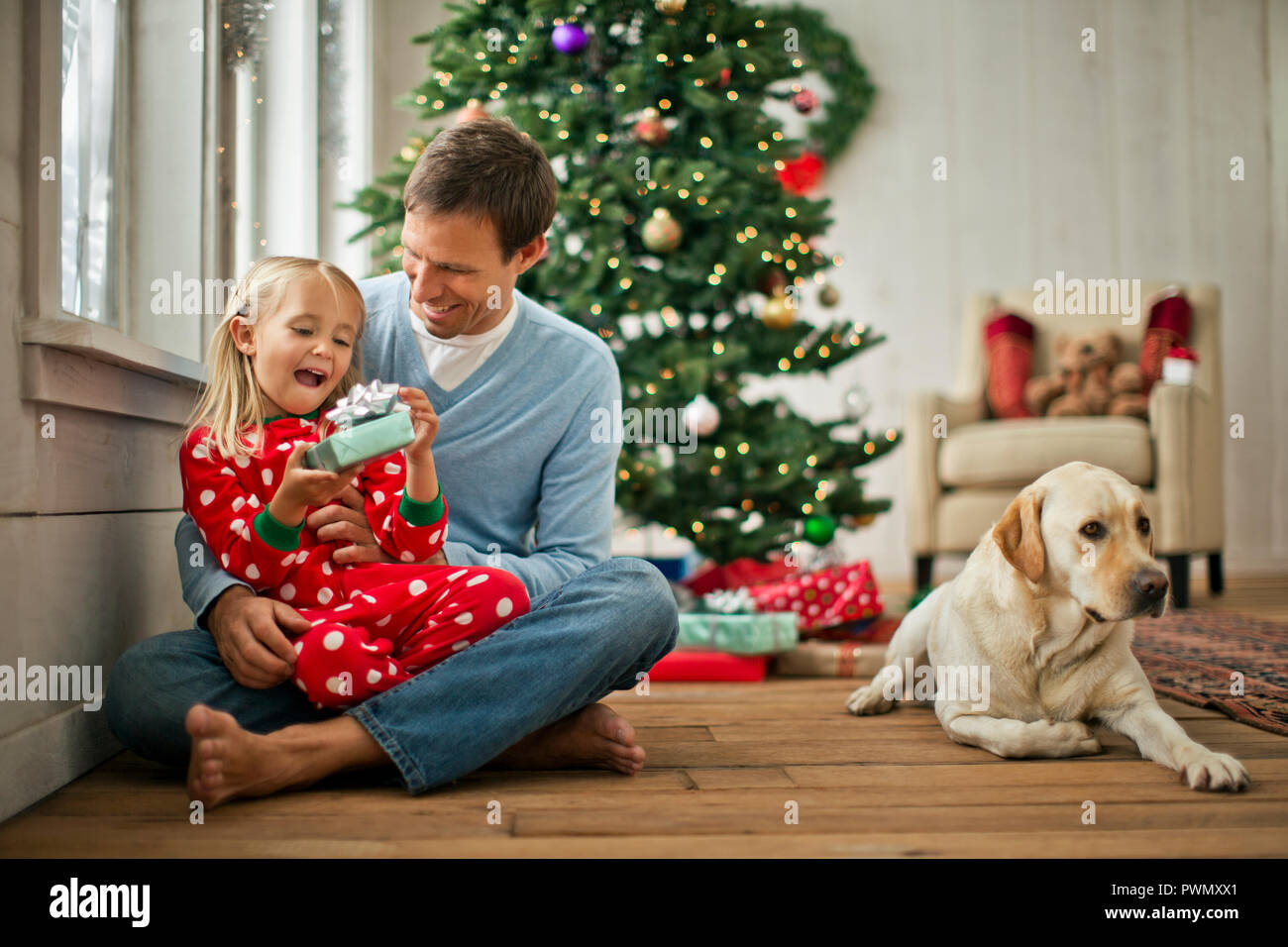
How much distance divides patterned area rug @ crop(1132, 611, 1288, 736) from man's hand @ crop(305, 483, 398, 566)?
1356 millimetres

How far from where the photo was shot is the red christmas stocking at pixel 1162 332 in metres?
3.59

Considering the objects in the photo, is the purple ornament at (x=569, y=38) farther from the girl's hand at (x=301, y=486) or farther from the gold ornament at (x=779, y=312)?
the girl's hand at (x=301, y=486)

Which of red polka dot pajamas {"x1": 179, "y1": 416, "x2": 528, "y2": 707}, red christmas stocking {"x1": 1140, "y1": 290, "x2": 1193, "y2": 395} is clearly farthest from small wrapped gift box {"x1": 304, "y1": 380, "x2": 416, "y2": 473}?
red christmas stocking {"x1": 1140, "y1": 290, "x2": 1193, "y2": 395}

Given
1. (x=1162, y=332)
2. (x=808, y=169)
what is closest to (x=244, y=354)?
(x=1162, y=332)

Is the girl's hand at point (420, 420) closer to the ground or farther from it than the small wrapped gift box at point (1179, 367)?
closer to the ground

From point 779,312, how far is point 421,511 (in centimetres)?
152

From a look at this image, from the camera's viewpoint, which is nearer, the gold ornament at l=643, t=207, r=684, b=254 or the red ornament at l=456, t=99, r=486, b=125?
the red ornament at l=456, t=99, r=486, b=125

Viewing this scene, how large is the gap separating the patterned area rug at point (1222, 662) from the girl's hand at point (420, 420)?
1.32 metres

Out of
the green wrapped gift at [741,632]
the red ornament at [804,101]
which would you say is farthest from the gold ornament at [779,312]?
the green wrapped gift at [741,632]

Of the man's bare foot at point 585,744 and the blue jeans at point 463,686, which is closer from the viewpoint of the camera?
the blue jeans at point 463,686

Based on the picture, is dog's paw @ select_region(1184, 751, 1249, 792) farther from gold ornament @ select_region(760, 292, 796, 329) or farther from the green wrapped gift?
Result: gold ornament @ select_region(760, 292, 796, 329)

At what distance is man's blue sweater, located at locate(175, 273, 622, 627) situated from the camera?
1458 mm
